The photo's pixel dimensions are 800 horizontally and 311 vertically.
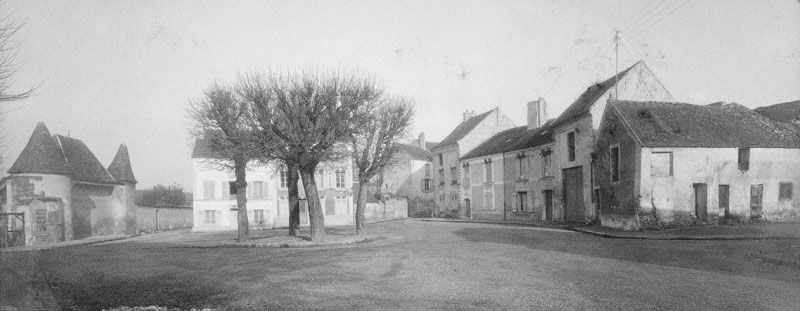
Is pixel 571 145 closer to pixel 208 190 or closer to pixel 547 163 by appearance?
pixel 547 163

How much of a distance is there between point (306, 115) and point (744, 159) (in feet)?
68.9

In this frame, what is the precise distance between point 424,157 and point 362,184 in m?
37.1

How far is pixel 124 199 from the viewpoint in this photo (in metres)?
44.8

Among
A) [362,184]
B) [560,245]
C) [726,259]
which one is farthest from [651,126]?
[362,184]

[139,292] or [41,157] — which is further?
[41,157]

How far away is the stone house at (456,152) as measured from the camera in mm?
50844

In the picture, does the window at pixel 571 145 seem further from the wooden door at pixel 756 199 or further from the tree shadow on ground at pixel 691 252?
the tree shadow on ground at pixel 691 252

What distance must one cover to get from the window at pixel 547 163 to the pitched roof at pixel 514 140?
2.54 ft

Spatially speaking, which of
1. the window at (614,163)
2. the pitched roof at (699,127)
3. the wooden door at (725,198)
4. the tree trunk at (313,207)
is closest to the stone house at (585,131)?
the window at (614,163)

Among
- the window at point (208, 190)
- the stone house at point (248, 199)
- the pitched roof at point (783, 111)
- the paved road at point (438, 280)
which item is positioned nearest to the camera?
the paved road at point (438, 280)

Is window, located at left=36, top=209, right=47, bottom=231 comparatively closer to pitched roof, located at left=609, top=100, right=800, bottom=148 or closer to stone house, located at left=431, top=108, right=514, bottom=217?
stone house, located at left=431, top=108, right=514, bottom=217

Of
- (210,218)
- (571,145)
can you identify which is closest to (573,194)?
(571,145)

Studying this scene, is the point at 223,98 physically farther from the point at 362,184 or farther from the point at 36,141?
the point at 36,141

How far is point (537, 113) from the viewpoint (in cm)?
4441
